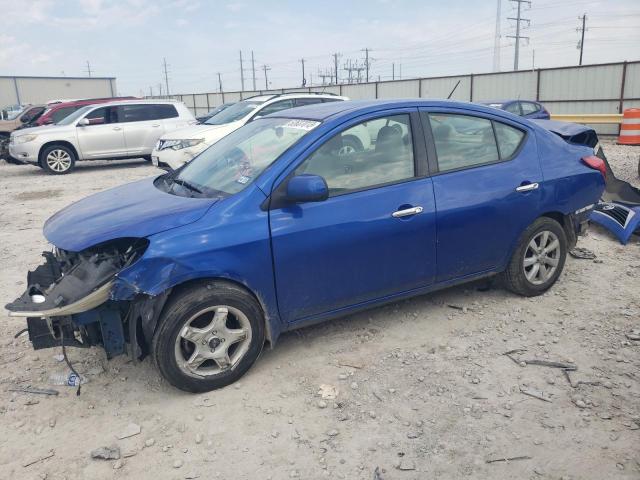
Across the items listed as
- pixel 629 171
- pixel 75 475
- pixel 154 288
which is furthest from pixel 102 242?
pixel 629 171

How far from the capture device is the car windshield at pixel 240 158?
3594mm

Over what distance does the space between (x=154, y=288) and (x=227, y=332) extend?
0.54 metres

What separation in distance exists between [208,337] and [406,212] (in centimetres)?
157

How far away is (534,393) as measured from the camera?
3.22 metres

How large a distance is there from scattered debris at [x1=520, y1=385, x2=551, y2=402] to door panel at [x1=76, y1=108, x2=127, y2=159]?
494 inches

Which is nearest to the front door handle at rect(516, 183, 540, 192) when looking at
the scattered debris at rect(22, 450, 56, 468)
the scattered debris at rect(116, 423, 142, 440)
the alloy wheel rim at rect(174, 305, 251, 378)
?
the alloy wheel rim at rect(174, 305, 251, 378)

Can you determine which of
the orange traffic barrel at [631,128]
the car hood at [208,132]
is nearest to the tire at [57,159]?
the car hood at [208,132]

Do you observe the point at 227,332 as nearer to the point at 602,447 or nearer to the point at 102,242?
the point at 102,242

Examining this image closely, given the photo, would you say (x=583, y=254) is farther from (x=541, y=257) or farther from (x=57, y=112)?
(x=57, y=112)

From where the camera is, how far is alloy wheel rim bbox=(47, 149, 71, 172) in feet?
43.1

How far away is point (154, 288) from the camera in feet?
9.89

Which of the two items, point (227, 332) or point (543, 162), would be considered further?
point (543, 162)

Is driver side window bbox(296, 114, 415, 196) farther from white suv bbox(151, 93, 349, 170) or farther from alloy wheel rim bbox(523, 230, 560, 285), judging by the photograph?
white suv bbox(151, 93, 349, 170)

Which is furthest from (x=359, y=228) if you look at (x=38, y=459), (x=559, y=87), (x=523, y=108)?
(x=559, y=87)
